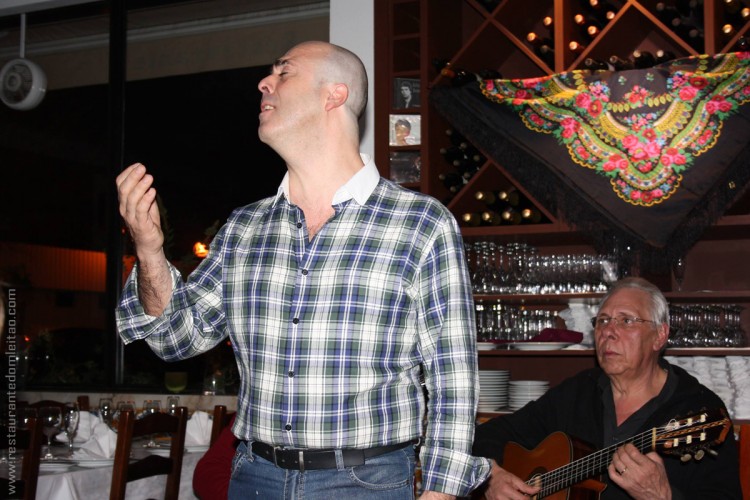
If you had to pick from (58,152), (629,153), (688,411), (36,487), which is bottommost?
(36,487)

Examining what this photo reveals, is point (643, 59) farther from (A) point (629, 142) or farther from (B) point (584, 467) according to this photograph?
(B) point (584, 467)

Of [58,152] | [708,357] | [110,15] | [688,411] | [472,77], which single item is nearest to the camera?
[688,411]

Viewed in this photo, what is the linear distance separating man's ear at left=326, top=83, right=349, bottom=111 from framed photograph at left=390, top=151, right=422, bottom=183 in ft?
7.80

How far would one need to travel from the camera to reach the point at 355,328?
158cm

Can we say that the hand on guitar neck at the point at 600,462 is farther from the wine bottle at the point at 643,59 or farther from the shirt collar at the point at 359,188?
the wine bottle at the point at 643,59

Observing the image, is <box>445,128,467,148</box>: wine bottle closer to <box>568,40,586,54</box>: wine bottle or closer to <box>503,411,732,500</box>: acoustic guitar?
<box>568,40,586,54</box>: wine bottle

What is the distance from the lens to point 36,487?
3.05 m

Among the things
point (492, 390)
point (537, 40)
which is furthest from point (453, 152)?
point (492, 390)

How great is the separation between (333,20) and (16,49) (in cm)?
300

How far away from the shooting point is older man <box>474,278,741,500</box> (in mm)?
2484

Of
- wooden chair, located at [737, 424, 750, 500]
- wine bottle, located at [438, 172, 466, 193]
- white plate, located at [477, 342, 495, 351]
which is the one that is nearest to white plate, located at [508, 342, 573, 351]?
white plate, located at [477, 342, 495, 351]

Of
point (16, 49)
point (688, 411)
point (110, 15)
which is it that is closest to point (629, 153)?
point (688, 411)

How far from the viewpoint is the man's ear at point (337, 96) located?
5.88 feet

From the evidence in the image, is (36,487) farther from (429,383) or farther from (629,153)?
(629,153)
